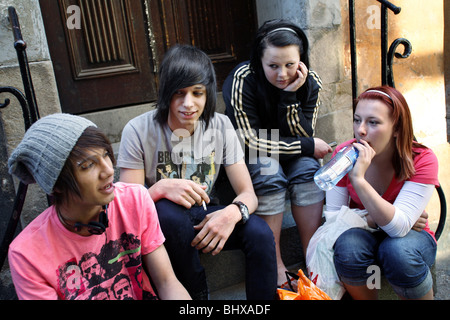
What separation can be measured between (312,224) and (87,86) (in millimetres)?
1901

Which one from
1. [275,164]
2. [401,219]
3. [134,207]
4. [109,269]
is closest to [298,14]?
Result: [275,164]

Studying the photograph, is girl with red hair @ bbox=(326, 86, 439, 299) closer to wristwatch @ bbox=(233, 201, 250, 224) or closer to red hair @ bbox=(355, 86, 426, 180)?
red hair @ bbox=(355, 86, 426, 180)

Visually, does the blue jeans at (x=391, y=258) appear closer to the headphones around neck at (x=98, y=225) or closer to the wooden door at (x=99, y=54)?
the headphones around neck at (x=98, y=225)

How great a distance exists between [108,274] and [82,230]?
21cm

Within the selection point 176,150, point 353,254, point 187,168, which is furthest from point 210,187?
point 353,254

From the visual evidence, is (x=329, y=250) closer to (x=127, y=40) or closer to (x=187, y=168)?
(x=187, y=168)

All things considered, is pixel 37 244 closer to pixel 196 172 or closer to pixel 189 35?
pixel 196 172

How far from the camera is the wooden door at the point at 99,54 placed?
278 cm

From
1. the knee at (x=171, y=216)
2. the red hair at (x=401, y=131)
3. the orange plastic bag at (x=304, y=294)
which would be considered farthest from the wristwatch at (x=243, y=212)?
the red hair at (x=401, y=131)

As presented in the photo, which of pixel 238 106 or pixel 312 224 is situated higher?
pixel 238 106

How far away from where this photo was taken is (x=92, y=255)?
1.58 metres

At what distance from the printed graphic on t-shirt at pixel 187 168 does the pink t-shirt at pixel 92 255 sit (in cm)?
35

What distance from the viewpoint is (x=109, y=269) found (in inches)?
63.9

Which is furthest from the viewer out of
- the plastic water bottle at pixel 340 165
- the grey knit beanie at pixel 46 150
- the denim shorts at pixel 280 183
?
the denim shorts at pixel 280 183
